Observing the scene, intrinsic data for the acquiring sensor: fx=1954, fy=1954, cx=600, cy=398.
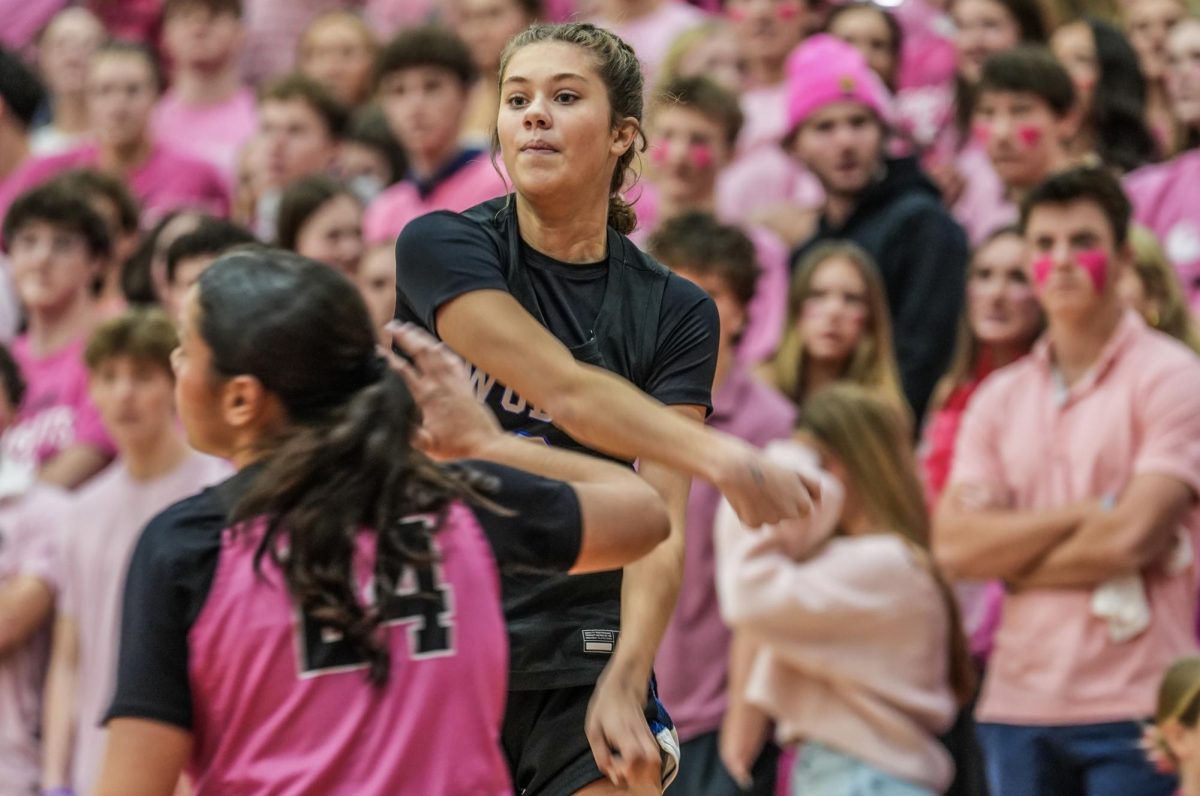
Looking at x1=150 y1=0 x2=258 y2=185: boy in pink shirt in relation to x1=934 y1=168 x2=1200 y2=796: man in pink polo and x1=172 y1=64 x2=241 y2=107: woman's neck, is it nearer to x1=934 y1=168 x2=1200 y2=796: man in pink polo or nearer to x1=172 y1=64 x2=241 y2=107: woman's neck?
x1=172 y1=64 x2=241 y2=107: woman's neck

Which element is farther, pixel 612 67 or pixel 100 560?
pixel 100 560

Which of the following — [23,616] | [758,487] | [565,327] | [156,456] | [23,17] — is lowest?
[23,616]

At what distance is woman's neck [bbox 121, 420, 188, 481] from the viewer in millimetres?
6262

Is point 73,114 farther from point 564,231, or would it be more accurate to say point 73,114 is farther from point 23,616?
point 564,231

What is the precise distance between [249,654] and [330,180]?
4.82m

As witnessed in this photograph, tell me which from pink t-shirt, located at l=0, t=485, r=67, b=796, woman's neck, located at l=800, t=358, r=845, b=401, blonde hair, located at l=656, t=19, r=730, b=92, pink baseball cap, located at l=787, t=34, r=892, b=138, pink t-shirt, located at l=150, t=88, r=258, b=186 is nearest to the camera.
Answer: pink t-shirt, located at l=0, t=485, r=67, b=796

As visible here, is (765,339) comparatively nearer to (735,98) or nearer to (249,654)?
(735,98)

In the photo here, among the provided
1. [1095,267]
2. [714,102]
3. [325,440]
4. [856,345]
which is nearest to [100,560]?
[856,345]

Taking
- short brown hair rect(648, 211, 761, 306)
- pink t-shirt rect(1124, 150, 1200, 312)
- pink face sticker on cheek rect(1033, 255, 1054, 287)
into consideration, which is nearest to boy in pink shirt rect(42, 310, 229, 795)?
short brown hair rect(648, 211, 761, 306)

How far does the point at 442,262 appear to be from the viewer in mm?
3602

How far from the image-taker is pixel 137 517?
6.20 m

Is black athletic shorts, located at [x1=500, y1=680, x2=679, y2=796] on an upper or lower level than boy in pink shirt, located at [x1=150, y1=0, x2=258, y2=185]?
lower

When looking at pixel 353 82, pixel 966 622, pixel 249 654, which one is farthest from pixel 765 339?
pixel 249 654

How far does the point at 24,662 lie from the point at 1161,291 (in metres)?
3.86
